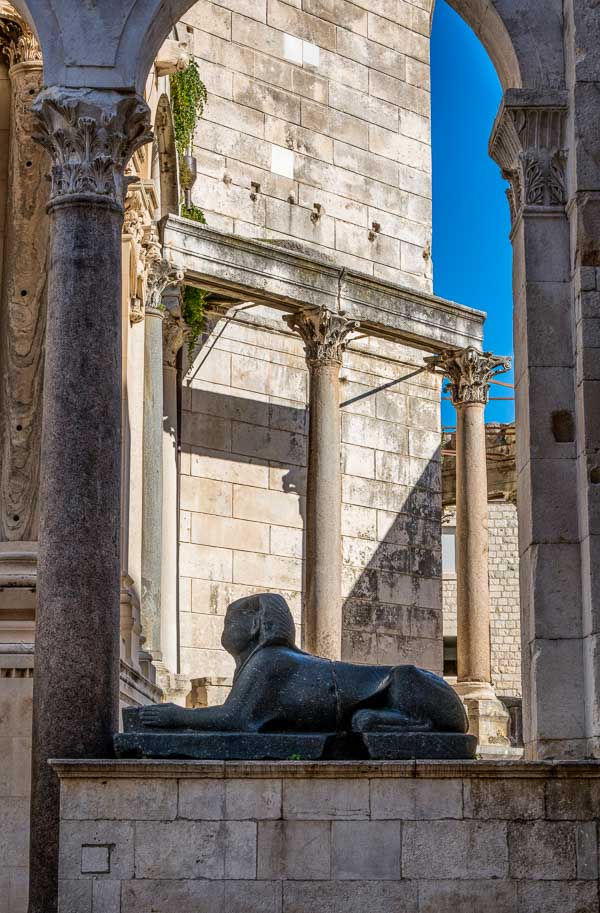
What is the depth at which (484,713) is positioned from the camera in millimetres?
23625

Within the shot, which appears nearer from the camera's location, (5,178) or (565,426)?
(565,426)

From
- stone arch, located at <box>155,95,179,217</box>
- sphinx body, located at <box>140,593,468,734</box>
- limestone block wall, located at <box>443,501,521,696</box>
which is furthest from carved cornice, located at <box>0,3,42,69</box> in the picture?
limestone block wall, located at <box>443,501,521,696</box>

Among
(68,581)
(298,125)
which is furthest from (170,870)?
(298,125)

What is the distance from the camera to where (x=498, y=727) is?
23.8 meters

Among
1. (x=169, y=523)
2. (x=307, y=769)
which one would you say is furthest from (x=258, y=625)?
(x=169, y=523)

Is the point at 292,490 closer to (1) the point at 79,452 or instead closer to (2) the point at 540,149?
(2) the point at 540,149

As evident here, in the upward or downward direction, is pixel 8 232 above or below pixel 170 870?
above

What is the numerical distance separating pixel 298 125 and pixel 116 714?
17.2 m

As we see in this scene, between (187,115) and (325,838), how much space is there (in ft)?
52.9

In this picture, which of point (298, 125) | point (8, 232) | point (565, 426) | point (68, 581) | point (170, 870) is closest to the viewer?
point (170, 870)

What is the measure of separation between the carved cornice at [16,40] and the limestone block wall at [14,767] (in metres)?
5.98

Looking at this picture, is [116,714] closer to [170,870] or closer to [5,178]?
[170,870]

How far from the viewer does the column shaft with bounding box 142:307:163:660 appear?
19.4m

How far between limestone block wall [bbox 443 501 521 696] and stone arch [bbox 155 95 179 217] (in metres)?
21.1
